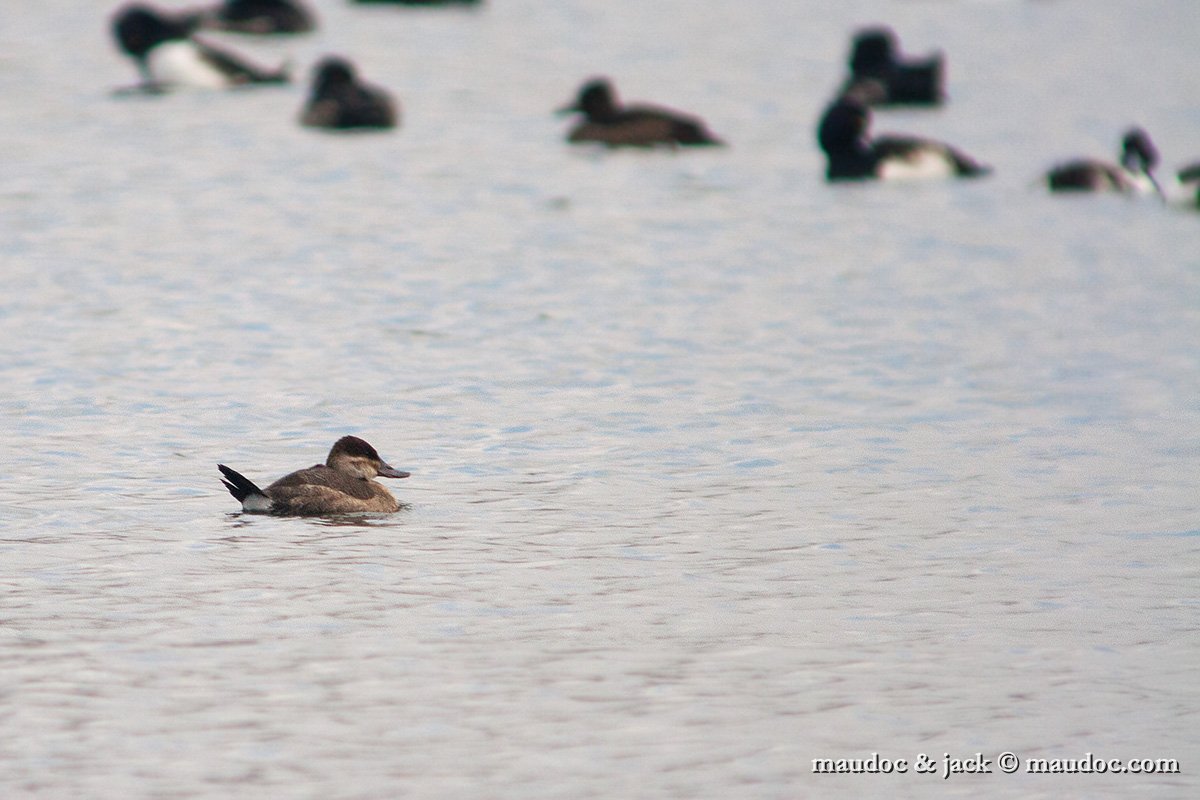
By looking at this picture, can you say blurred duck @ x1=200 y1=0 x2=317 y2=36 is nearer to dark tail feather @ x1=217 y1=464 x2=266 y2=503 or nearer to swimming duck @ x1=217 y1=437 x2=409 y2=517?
swimming duck @ x1=217 y1=437 x2=409 y2=517

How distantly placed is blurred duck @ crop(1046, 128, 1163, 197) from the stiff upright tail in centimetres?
1389

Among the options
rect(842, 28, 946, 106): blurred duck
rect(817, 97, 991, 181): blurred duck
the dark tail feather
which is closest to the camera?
the dark tail feather

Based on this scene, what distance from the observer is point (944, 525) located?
33.2 ft

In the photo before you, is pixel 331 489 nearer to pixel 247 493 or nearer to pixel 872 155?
pixel 247 493

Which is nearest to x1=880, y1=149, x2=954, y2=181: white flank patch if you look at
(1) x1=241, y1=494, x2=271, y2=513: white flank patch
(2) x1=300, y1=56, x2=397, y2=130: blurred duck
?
(2) x1=300, y1=56, x2=397, y2=130: blurred duck

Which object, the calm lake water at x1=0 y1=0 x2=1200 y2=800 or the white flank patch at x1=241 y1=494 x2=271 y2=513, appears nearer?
the calm lake water at x1=0 y1=0 x2=1200 y2=800

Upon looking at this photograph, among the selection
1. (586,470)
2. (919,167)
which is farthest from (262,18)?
(586,470)

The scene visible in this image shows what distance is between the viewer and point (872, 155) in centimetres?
2334

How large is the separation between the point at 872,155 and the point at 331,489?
14.3m

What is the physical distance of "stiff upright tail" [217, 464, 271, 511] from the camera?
9.81 m

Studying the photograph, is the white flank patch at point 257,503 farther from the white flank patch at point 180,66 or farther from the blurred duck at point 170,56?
the white flank patch at point 180,66

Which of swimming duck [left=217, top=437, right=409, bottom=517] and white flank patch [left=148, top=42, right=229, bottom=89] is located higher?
swimming duck [left=217, top=437, right=409, bottom=517]

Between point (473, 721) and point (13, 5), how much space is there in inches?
1394

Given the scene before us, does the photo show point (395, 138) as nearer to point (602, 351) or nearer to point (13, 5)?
point (602, 351)
